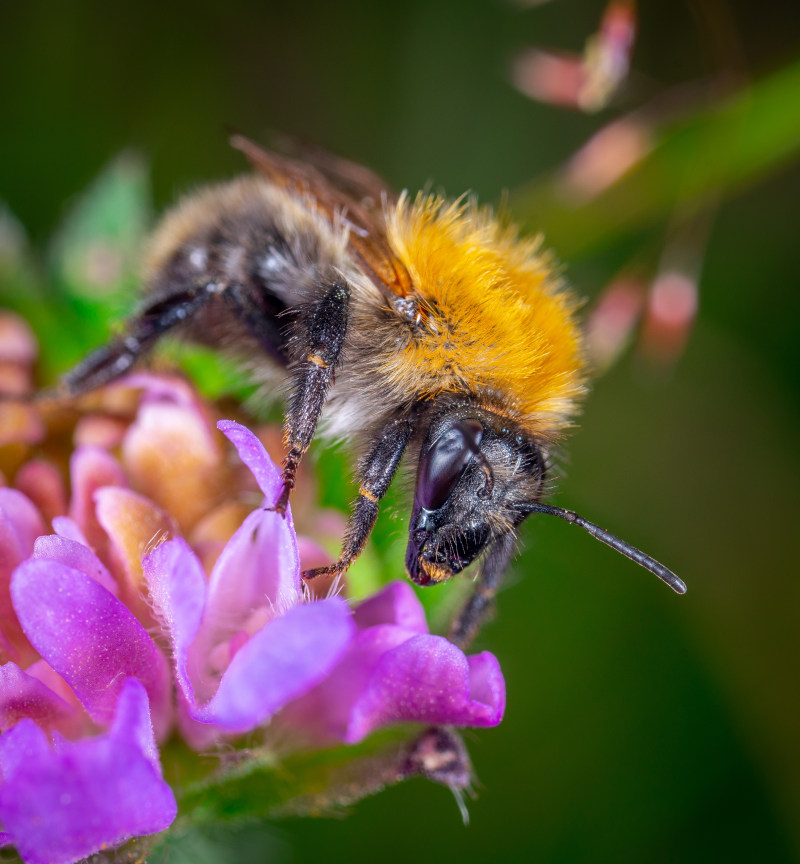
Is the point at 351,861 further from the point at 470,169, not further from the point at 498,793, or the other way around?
the point at 470,169

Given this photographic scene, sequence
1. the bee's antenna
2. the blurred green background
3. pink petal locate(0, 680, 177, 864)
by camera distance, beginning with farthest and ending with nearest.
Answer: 1. the blurred green background
2. the bee's antenna
3. pink petal locate(0, 680, 177, 864)

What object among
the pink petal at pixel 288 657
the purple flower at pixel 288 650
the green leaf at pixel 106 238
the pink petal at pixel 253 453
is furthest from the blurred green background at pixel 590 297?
the pink petal at pixel 288 657

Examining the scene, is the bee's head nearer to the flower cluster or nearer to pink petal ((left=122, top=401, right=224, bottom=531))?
the flower cluster

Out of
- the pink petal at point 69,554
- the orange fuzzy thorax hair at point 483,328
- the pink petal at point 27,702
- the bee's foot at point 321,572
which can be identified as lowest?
the pink petal at point 27,702

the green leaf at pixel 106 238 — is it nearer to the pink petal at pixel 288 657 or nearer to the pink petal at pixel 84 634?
the pink petal at pixel 84 634

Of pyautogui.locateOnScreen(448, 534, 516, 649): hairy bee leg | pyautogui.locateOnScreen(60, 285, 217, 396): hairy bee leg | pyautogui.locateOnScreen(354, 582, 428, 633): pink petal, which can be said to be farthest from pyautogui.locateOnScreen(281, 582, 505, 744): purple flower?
pyautogui.locateOnScreen(60, 285, 217, 396): hairy bee leg

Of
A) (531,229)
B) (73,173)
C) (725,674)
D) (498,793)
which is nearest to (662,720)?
(725,674)

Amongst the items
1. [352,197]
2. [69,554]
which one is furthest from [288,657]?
[352,197]
